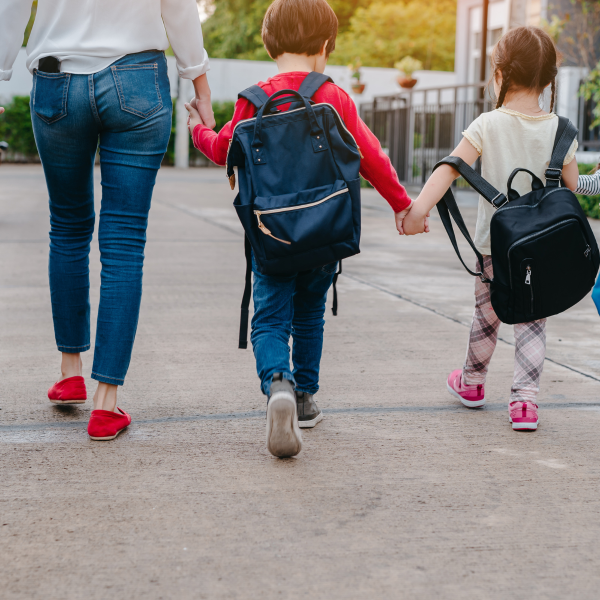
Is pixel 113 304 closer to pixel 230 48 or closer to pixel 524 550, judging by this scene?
pixel 524 550

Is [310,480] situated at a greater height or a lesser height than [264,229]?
lesser

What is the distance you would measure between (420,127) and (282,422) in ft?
46.9

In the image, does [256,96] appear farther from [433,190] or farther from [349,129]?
[433,190]

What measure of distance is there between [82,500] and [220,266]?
4583 mm

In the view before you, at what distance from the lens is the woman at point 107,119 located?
2.73 m

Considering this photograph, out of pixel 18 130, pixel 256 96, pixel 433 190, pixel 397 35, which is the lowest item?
pixel 18 130

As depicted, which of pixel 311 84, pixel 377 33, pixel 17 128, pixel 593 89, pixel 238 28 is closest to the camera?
pixel 311 84

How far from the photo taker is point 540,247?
2846 millimetres

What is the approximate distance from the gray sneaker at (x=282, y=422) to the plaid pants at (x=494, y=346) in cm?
94

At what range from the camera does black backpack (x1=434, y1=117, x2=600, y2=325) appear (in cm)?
285

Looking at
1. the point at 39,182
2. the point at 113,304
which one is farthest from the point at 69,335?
the point at 39,182

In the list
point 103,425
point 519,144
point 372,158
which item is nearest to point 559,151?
point 519,144

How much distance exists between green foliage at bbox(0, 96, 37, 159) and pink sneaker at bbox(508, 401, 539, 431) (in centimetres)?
2613

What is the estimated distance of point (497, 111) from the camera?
3.07m
